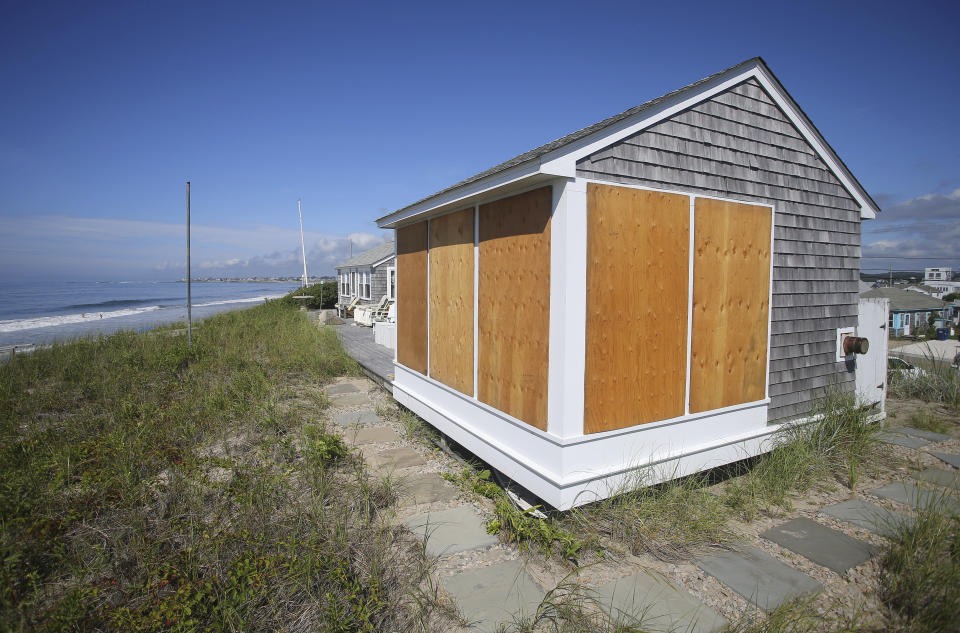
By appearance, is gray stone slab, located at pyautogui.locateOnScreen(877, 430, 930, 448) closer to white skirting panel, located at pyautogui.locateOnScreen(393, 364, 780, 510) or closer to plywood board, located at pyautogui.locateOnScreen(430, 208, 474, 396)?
white skirting panel, located at pyautogui.locateOnScreen(393, 364, 780, 510)

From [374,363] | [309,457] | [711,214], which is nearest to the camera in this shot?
[711,214]

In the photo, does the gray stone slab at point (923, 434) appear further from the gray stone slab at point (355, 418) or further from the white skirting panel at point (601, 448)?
the gray stone slab at point (355, 418)

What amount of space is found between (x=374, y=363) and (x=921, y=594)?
7911 millimetres

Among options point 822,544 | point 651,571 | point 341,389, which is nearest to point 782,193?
point 822,544

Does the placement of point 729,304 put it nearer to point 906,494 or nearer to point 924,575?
point 906,494

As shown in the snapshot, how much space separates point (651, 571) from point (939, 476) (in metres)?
3.72

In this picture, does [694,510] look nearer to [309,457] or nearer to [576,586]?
[576,586]

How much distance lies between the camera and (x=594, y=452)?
11.4ft

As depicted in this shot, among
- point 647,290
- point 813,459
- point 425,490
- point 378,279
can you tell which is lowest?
point 425,490

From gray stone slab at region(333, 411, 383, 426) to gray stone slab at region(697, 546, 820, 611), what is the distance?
4420mm

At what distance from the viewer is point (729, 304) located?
416 centimetres

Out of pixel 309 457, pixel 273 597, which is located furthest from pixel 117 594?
pixel 309 457

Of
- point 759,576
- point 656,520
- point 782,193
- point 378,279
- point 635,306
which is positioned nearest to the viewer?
point 759,576

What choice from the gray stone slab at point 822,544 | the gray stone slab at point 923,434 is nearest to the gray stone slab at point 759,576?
the gray stone slab at point 822,544
